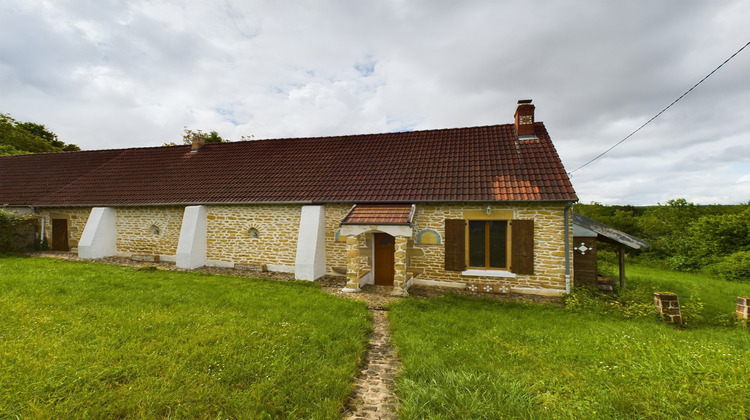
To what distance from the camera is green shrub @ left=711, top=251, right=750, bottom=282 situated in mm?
11203

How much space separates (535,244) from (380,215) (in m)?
4.44

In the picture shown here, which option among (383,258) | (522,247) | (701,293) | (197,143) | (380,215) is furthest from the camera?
(197,143)

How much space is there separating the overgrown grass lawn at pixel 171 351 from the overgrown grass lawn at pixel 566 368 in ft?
3.65

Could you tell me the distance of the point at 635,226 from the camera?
60.4 ft

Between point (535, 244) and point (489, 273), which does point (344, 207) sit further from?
point (535, 244)

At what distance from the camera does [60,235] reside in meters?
12.6

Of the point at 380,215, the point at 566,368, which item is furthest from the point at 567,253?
the point at 380,215

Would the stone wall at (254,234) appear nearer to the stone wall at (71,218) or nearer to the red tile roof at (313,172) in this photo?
the red tile roof at (313,172)

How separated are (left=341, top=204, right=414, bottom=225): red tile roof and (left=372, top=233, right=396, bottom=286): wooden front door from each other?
98 cm

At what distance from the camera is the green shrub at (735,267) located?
36.8 ft

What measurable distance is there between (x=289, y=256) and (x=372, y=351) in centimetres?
594

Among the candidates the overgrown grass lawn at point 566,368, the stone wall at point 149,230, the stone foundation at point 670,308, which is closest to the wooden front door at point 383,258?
the overgrown grass lawn at point 566,368

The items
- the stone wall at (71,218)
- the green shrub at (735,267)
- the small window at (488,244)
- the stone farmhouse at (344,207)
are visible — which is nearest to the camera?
the stone farmhouse at (344,207)

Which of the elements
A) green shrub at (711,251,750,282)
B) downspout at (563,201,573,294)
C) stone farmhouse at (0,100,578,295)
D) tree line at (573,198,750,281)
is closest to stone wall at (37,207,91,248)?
stone farmhouse at (0,100,578,295)
